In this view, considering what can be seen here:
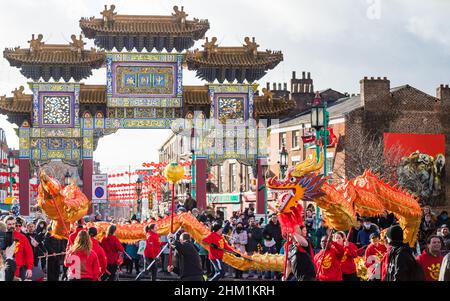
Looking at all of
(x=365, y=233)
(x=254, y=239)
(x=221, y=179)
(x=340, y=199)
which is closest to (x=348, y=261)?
(x=340, y=199)

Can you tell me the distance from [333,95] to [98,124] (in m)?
26.8

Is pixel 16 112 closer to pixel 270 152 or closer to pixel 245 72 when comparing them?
pixel 245 72

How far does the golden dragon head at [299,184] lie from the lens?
44.4 feet

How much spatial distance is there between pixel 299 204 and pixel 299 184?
1.79 ft

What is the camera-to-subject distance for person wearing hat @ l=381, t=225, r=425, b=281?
10.2m

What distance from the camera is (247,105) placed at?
3928 centimetres

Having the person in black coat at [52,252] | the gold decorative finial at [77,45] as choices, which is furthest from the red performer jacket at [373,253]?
the gold decorative finial at [77,45]

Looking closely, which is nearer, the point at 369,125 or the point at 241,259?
the point at 241,259

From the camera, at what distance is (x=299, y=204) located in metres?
13.6

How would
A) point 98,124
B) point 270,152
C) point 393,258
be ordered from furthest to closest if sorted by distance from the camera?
point 270,152 → point 98,124 → point 393,258

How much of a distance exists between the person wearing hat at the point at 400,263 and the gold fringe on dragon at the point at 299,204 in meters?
2.47

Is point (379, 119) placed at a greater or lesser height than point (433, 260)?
greater

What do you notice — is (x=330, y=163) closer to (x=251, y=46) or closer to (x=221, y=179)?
(x=251, y=46)
